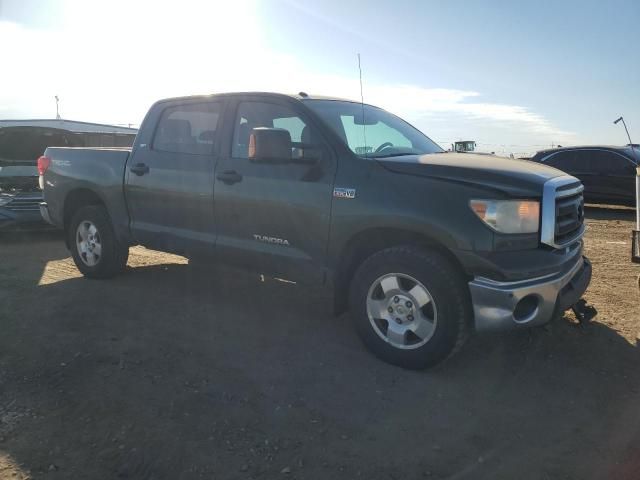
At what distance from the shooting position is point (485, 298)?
11.1ft

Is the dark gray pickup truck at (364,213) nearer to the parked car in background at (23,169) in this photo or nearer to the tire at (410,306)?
the tire at (410,306)

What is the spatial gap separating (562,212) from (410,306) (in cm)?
123

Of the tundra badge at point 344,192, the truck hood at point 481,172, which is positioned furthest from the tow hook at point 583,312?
the tundra badge at point 344,192

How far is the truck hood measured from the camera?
3439 millimetres

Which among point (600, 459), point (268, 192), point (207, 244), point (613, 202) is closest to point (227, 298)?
point (207, 244)

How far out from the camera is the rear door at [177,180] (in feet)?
15.7

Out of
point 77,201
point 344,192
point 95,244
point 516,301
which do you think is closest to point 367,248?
point 344,192

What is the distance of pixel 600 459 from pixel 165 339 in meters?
3.09

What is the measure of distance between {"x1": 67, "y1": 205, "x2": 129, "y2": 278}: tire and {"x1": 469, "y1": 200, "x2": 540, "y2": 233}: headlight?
398cm

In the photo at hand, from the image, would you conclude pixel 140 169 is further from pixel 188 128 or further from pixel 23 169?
pixel 23 169

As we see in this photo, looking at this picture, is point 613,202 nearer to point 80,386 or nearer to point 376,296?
Result: point 376,296

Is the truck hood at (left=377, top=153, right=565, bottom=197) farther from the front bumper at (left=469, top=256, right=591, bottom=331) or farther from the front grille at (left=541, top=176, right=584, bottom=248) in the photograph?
the front bumper at (left=469, top=256, right=591, bottom=331)

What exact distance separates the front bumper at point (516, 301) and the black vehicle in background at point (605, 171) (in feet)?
31.0

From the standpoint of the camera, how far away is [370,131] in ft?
14.8
